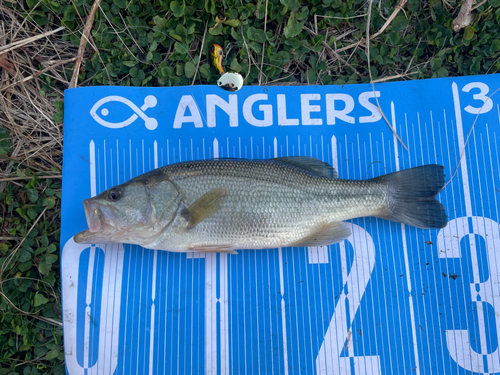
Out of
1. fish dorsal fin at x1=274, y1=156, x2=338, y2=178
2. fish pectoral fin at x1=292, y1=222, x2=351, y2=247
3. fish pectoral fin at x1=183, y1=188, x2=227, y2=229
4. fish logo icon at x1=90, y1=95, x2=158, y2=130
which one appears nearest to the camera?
fish pectoral fin at x1=183, y1=188, x2=227, y2=229

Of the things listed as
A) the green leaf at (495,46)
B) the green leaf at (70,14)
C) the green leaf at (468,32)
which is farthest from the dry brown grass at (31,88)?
the green leaf at (495,46)

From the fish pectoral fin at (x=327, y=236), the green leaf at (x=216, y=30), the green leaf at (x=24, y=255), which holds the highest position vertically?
the green leaf at (x=216, y=30)

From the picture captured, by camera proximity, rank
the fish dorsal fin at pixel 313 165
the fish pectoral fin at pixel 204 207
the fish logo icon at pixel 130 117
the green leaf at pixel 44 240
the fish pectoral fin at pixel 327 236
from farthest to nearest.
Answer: the fish logo icon at pixel 130 117 → the green leaf at pixel 44 240 → the fish dorsal fin at pixel 313 165 → the fish pectoral fin at pixel 327 236 → the fish pectoral fin at pixel 204 207

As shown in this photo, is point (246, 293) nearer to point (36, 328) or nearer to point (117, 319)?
point (117, 319)

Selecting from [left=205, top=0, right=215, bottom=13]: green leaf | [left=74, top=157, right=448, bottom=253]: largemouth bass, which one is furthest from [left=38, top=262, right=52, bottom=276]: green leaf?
[left=205, top=0, right=215, bottom=13]: green leaf

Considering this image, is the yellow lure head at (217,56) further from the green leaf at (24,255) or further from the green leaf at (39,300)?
the green leaf at (39,300)

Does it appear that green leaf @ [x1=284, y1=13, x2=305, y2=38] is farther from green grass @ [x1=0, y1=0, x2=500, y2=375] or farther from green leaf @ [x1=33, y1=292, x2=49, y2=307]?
green leaf @ [x1=33, y1=292, x2=49, y2=307]

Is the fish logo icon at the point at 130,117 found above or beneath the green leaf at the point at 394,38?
beneath

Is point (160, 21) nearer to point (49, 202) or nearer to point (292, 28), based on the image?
point (292, 28)

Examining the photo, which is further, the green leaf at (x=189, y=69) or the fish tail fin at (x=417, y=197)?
the green leaf at (x=189, y=69)
